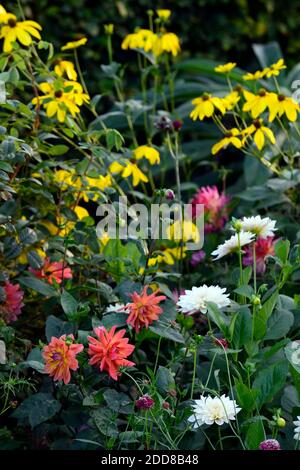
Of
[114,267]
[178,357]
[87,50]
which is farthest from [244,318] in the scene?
[87,50]

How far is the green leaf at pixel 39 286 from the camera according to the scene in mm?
1814

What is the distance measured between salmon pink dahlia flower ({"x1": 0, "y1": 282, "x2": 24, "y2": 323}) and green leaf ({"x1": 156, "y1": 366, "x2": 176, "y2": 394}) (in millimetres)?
391

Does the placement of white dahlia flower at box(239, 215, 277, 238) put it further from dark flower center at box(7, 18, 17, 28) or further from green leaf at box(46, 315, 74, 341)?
dark flower center at box(7, 18, 17, 28)

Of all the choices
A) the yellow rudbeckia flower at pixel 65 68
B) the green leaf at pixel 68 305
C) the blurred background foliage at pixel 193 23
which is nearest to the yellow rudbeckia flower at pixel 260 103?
the yellow rudbeckia flower at pixel 65 68

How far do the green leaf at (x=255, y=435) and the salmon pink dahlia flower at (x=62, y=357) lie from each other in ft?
0.98

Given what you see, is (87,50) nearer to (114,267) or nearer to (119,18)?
(119,18)

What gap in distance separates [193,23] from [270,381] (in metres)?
2.75

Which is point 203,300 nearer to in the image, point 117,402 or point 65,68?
point 117,402

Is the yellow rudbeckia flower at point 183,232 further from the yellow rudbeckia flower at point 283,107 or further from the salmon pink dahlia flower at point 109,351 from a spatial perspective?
the salmon pink dahlia flower at point 109,351

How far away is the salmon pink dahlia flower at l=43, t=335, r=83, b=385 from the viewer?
58.1 inches

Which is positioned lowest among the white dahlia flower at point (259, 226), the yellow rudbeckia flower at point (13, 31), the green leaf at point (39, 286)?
the green leaf at point (39, 286)

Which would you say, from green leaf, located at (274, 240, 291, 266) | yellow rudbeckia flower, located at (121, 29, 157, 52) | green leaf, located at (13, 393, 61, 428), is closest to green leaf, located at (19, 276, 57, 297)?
green leaf, located at (13, 393, 61, 428)
